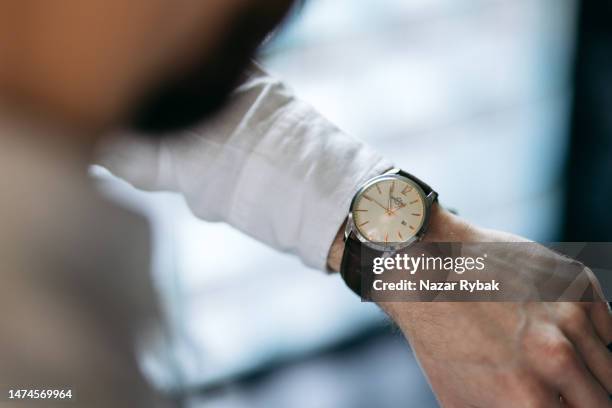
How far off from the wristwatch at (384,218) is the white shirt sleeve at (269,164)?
2 centimetres

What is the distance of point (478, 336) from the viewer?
0.62 meters

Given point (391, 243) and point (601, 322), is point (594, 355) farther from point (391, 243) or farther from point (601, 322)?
point (391, 243)

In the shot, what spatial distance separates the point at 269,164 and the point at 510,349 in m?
0.27

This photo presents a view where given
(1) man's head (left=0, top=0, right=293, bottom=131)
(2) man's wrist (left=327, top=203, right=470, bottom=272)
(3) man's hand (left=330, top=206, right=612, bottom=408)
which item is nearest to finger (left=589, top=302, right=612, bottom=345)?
(3) man's hand (left=330, top=206, right=612, bottom=408)

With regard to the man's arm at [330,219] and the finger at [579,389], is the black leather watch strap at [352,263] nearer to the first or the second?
the man's arm at [330,219]

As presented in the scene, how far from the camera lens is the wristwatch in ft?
2.09

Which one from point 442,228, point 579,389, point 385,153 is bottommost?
point 385,153

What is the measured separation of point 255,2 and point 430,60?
1.18 meters

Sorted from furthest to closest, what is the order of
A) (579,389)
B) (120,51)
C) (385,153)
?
(385,153)
(579,389)
(120,51)

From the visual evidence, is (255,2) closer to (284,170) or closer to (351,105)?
(284,170)

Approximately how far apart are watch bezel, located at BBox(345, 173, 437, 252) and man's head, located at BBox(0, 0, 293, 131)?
19 centimetres

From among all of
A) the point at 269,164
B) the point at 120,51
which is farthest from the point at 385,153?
the point at 120,51

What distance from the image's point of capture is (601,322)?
0.64m

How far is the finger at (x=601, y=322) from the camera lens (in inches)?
25.1
